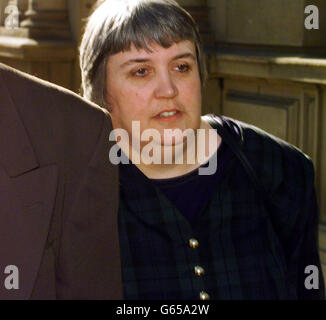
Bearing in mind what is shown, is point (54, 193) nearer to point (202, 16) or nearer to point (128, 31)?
point (128, 31)

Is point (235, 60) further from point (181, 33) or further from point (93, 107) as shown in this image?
point (93, 107)

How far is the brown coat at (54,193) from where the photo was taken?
2.30 meters

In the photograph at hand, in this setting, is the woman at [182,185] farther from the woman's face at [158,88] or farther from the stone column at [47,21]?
the stone column at [47,21]

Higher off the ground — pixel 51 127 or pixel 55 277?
pixel 51 127

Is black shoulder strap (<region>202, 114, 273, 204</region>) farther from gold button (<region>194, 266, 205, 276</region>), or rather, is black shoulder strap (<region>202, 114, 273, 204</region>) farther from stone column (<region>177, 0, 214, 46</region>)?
stone column (<region>177, 0, 214, 46</region>)

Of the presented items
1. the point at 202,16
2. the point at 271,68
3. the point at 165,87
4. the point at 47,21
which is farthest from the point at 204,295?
the point at 47,21

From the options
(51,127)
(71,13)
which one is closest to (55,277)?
(51,127)

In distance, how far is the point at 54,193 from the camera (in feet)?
7.63

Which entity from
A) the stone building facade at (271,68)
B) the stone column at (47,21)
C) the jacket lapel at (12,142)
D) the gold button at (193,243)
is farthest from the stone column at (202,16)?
the jacket lapel at (12,142)

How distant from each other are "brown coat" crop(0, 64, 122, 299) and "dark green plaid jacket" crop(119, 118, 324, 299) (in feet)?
1.05

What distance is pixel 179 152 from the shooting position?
2869 millimetres

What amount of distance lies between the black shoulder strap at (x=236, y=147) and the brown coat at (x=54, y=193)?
602 mm

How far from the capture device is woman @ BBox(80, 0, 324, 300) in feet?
9.23

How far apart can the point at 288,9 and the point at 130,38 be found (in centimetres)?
318
